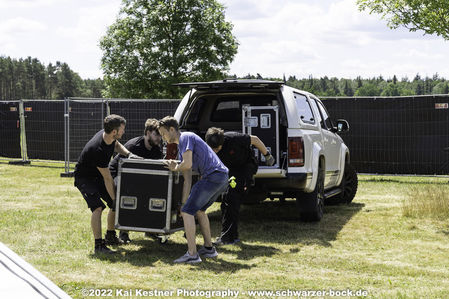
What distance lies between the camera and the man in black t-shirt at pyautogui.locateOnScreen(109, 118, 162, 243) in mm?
7391

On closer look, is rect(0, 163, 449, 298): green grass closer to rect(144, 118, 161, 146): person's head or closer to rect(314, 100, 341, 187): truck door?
rect(314, 100, 341, 187): truck door

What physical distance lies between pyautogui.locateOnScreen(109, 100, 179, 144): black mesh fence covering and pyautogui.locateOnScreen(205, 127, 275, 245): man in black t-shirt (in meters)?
9.75

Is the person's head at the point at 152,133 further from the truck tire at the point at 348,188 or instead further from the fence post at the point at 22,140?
the fence post at the point at 22,140

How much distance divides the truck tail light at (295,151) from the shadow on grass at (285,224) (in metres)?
0.98

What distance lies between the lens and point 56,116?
66.1 feet

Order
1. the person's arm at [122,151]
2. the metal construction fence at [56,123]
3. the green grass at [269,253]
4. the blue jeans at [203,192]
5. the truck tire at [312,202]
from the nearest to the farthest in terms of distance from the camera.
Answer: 1. the green grass at [269,253]
2. the blue jeans at [203,192]
3. the person's arm at [122,151]
4. the truck tire at [312,202]
5. the metal construction fence at [56,123]

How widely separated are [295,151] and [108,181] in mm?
2629

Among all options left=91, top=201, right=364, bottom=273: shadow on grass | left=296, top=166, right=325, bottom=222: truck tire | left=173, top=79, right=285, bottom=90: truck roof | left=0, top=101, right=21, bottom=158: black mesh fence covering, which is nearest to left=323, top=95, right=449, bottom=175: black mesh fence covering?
left=91, top=201, right=364, bottom=273: shadow on grass

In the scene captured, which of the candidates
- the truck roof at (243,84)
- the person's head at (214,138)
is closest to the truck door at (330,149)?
the truck roof at (243,84)

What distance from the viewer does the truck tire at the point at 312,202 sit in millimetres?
8562

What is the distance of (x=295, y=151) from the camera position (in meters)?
8.01

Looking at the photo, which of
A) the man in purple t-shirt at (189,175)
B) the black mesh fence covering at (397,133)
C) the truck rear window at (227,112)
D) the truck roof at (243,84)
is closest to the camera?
the man in purple t-shirt at (189,175)

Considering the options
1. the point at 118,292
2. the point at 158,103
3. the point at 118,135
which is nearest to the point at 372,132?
the point at 158,103

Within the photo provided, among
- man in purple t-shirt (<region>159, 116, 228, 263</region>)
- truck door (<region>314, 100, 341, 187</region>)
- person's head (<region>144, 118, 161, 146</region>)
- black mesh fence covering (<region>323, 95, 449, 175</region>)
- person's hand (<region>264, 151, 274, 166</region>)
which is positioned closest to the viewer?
man in purple t-shirt (<region>159, 116, 228, 263</region>)
